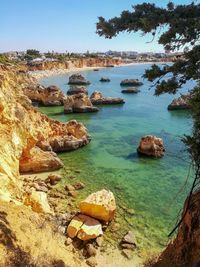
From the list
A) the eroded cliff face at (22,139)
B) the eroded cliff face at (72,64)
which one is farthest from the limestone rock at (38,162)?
the eroded cliff face at (72,64)

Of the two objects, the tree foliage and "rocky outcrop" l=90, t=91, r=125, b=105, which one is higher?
the tree foliage

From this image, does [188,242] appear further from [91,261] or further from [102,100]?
[102,100]

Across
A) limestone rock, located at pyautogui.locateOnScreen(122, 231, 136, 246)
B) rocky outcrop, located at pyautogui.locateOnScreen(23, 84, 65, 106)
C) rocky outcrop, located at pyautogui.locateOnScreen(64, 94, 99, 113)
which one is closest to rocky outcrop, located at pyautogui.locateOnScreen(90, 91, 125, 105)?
rocky outcrop, located at pyautogui.locateOnScreen(23, 84, 65, 106)

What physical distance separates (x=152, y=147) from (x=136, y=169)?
3.95 meters

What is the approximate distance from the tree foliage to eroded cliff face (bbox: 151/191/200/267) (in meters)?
1.90

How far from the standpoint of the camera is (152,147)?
34.1 m

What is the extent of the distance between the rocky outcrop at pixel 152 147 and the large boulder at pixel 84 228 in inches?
595

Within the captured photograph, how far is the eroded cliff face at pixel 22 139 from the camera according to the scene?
69.7 ft

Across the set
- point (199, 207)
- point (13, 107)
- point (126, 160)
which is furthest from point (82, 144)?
point (199, 207)

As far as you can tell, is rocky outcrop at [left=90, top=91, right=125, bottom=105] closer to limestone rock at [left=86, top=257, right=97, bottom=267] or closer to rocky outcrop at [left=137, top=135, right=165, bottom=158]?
rocky outcrop at [left=137, top=135, right=165, bottom=158]

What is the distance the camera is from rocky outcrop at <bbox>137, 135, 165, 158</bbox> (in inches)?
1337

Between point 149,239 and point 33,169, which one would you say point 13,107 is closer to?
point 33,169

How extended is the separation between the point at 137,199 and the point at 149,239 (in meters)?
5.18

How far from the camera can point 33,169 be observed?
28672mm
